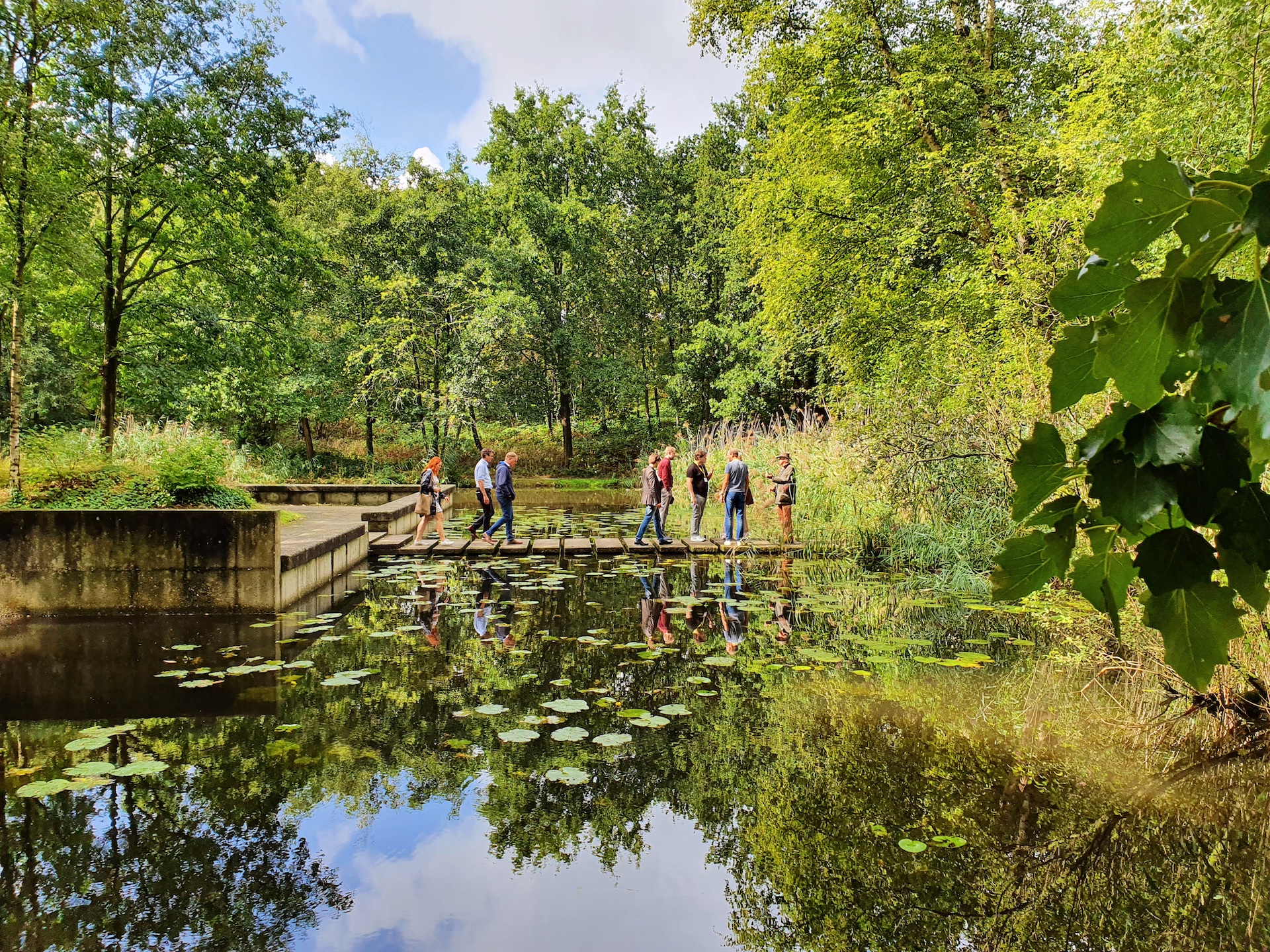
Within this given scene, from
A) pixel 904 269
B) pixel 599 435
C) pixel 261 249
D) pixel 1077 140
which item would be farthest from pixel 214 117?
pixel 599 435

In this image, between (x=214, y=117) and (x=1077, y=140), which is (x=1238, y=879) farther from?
(x=214, y=117)

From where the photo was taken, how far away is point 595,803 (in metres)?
3.66

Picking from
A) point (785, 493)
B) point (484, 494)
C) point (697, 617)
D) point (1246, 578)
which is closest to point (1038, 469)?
point (1246, 578)

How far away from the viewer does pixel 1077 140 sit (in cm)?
987

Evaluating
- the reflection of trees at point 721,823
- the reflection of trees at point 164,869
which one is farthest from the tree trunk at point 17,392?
the reflection of trees at point 164,869

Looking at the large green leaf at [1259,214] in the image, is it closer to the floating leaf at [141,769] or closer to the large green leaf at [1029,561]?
the large green leaf at [1029,561]

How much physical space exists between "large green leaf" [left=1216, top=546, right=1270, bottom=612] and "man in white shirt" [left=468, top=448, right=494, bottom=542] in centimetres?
1161

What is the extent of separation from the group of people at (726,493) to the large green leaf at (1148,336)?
448 inches

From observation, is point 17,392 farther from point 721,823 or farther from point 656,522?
point 721,823

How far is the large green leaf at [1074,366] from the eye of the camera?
675mm

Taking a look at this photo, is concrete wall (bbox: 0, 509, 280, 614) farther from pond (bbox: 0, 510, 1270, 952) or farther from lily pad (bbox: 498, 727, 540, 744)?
lily pad (bbox: 498, 727, 540, 744)

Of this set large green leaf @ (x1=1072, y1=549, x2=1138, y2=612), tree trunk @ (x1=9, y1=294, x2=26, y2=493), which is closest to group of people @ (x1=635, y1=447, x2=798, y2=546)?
tree trunk @ (x1=9, y1=294, x2=26, y2=493)

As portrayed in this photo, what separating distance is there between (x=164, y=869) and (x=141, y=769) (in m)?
1.10

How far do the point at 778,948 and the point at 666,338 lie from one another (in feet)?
111
